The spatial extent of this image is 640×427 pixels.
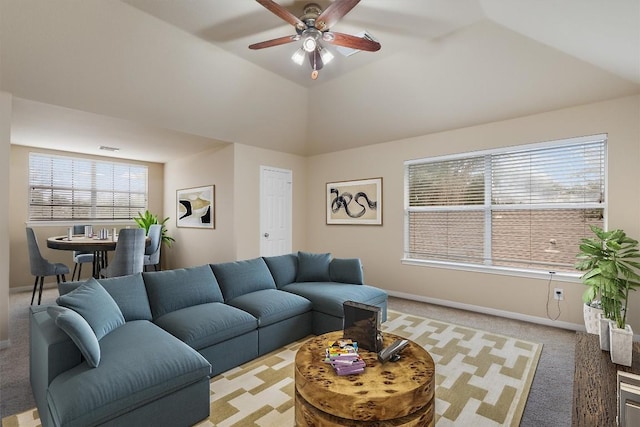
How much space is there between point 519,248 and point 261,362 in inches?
133

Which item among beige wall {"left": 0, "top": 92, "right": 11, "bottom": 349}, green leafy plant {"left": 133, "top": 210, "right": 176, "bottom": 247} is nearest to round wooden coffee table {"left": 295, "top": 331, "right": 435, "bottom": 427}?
beige wall {"left": 0, "top": 92, "right": 11, "bottom": 349}

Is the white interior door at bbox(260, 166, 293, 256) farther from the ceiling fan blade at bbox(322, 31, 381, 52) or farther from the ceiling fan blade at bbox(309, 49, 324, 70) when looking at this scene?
the ceiling fan blade at bbox(322, 31, 381, 52)

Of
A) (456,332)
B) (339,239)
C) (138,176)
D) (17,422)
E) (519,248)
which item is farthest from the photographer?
(138,176)

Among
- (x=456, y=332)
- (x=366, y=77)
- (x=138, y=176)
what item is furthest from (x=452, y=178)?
(x=138, y=176)

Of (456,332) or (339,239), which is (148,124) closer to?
(339,239)

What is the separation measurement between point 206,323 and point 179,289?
0.55 meters

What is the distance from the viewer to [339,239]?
18.4 ft

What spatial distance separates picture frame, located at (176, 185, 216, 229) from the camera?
17.7 ft

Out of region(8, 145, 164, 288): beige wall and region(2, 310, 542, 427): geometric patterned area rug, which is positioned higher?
region(8, 145, 164, 288): beige wall

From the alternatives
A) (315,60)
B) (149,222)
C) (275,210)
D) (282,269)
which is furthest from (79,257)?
(315,60)

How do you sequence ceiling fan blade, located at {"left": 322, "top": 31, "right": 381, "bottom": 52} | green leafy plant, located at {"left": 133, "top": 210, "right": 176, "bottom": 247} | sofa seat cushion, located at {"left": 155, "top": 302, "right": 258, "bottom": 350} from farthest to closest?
1. green leafy plant, located at {"left": 133, "top": 210, "right": 176, "bottom": 247}
2. ceiling fan blade, located at {"left": 322, "top": 31, "right": 381, "bottom": 52}
3. sofa seat cushion, located at {"left": 155, "top": 302, "right": 258, "bottom": 350}

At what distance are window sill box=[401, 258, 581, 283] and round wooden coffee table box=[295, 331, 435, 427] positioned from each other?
2.73m

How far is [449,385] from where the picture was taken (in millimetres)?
2297

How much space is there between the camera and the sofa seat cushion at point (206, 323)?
7.48 feet
